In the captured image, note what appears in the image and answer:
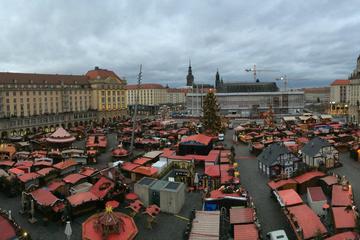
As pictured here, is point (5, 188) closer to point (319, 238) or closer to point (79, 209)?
point (79, 209)

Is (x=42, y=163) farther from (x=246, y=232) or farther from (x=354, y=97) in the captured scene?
(x=354, y=97)

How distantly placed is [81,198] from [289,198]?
17.8 metres

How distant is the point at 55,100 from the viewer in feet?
310

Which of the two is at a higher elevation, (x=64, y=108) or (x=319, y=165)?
(x=64, y=108)

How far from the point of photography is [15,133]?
77.2 metres

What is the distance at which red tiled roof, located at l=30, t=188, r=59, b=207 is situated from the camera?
24.8 meters

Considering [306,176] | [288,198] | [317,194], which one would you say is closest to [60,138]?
[306,176]

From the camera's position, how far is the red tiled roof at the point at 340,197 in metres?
23.5

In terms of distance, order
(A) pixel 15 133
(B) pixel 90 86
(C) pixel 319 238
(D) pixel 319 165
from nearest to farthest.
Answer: (C) pixel 319 238
(D) pixel 319 165
(A) pixel 15 133
(B) pixel 90 86

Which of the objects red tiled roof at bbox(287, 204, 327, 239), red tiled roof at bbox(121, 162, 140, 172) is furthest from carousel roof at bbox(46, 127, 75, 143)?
red tiled roof at bbox(287, 204, 327, 239)

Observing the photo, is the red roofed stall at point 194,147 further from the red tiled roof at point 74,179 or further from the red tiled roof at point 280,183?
the red tiled roof at point 74,179

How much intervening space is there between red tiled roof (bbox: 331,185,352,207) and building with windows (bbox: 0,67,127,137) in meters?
74.7

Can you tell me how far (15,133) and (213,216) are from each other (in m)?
71.8

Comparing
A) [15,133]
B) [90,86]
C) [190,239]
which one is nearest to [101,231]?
[190,239]
